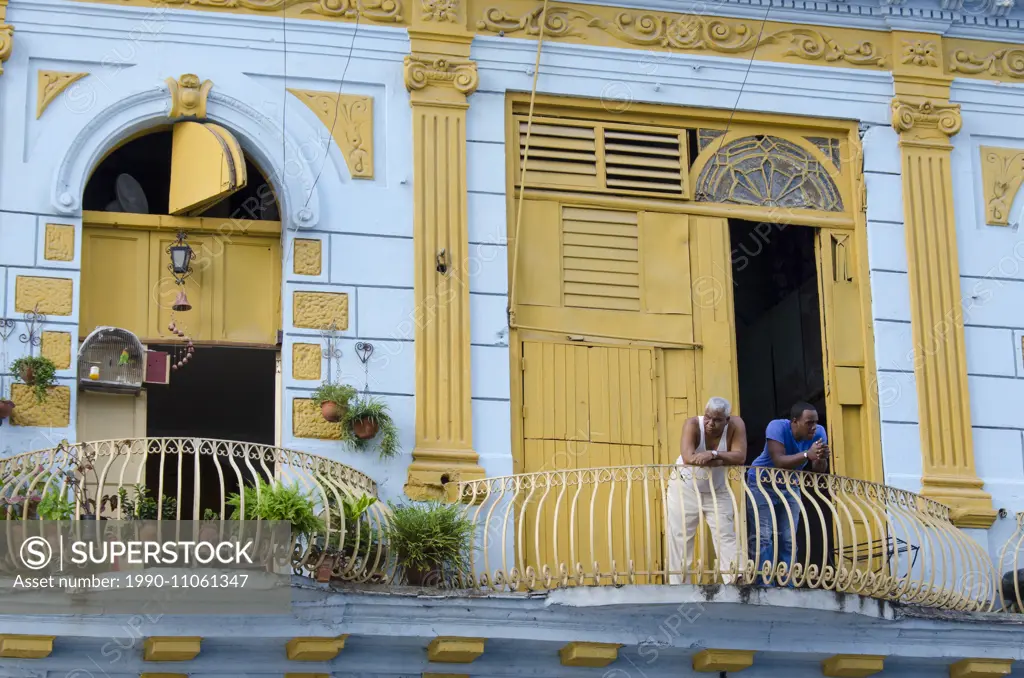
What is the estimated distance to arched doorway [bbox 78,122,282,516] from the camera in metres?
15.1

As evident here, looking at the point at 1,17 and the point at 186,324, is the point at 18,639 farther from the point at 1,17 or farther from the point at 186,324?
the point at 1,17

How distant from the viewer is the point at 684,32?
54.4 ft

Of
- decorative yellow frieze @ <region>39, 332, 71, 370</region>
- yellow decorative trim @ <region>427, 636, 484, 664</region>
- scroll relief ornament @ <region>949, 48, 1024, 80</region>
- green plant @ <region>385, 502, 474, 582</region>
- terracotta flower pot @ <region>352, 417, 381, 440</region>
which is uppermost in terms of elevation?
scroll relief ornament @ <region>949, 48, 1024, 80</region>

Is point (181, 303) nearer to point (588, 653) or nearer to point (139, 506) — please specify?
point (139, 506)

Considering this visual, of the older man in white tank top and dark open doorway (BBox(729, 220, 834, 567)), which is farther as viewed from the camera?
dark open doorway (BBox(729, 220, 834, 567))

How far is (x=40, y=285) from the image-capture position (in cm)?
1477

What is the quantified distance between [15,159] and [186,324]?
1750mm

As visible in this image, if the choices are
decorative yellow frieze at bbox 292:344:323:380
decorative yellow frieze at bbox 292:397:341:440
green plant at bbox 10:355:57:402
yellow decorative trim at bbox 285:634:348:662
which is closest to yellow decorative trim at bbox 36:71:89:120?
green plant at bbox 10:355:57:402

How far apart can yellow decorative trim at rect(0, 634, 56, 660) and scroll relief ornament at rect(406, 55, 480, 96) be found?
5.34 m

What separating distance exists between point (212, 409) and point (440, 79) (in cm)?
511

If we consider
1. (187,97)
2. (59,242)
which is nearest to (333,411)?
(59,242)

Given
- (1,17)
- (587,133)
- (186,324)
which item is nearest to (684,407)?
(587,133)

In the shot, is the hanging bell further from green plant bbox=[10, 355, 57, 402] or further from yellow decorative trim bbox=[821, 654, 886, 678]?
yellow decorative trim bbox=[821, 654, 886, 678]

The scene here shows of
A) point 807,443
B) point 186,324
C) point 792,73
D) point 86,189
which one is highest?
point 792,73
